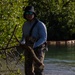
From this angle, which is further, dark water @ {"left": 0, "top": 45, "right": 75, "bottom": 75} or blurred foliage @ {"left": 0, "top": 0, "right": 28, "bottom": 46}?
dark water @ {"left": 0, "top": 45, "right": 75, "bottom": 75}

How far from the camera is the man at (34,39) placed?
8305 mm

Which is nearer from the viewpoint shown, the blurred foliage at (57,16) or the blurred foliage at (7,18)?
the blurred foliage at (7,18)

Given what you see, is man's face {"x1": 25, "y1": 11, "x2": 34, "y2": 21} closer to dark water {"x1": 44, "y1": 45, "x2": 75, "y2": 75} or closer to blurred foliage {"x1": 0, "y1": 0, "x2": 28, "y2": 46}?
blurred foliage {"x1": 0, "y1": 0, "x2": 28, "y2": 46}

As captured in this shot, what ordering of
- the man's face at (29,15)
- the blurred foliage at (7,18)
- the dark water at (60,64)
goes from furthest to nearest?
the dark water at (60,64)
the blurred foliage at (7,18)
the man's face at (29,15)

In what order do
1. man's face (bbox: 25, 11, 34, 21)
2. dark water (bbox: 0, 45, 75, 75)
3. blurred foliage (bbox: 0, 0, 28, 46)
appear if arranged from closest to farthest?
man's face (bbox: 25, 11, 34, 21), blurred foliage (bbox: 0, 0, 28, 46), dark water (bbox: 0, 45, 75, 75)

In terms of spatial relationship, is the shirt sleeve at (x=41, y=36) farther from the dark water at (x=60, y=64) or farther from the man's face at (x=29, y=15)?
the dark water at (x=60, y=64)

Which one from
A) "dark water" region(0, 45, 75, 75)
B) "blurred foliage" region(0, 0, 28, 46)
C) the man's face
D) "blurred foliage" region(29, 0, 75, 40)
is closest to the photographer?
the man's face

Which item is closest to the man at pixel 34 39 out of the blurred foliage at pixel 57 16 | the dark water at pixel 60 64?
the dark water at pixel 60 64

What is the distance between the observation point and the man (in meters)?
8.30

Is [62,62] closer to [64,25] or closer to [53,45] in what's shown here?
[53,45]

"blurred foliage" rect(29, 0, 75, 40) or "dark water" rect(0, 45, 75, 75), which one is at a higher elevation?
"dark water" rect(0, 45, 75, 75)

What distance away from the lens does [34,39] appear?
27.5ft

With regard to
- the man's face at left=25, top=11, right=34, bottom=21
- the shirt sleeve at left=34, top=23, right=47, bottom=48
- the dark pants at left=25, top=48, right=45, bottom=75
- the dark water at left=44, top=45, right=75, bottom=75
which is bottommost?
the dark water at left=44, top=45, right=75, bottom=75

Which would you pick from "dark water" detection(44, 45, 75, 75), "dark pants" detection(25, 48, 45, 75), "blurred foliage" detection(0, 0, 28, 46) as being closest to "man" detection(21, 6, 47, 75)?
"dark pants" detection(25, 48, 45, 75)
